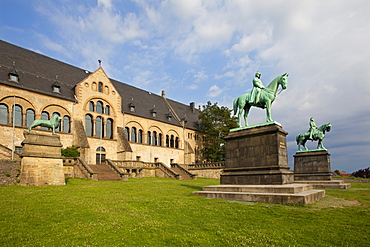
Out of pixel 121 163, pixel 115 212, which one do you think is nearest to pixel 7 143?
pixel 121 163

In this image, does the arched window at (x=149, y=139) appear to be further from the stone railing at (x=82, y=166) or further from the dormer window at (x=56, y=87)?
the stone railing at (x=82, y=166)

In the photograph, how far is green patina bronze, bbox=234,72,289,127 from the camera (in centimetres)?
1333

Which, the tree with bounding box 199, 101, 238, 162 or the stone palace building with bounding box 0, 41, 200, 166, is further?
the tree with bounding box 199, 101, 238, 162

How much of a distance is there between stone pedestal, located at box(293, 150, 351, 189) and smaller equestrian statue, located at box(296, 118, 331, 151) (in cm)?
92

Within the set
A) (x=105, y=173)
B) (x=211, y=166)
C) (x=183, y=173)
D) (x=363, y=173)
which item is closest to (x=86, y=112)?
(x=105, y=173)

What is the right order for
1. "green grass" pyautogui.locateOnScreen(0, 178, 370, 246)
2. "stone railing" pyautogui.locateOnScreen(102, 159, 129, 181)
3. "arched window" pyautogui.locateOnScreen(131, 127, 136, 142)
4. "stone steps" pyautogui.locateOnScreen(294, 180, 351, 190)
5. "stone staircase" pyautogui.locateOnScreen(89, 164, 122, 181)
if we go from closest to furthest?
1. "green grass" pyautogui.locateOnScreen(0, 178, 370, 246)
2. "stone steps" pyautogui.locateOnScreen(294, 180, 351, 190)
3. "stone staircase" pyautogui.locateOnScreen(89, 164, 122, 181)
4. "stone railing" pyautogui.locateOnScreen(102, 159, 129, 181)
5. "arched window" pyautogui.locateOnScreen(131, 127, 136, 142)

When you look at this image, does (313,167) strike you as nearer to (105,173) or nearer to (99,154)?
(105,173)

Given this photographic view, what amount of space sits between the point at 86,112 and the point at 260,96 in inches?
1095

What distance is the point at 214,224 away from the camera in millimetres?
6387

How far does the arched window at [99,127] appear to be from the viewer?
118ft

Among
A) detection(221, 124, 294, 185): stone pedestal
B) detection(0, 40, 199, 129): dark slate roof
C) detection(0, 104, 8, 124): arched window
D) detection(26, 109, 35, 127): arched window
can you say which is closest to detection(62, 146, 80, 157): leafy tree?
detection(26, 109, 35, 127): arched window

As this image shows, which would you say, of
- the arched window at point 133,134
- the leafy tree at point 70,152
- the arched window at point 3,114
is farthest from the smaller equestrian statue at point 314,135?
the arched window at point 3,114

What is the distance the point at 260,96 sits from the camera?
547 inches

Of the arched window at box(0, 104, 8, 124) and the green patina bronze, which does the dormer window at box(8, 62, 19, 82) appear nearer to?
the arched window at box(0, 104, 8, 124)
